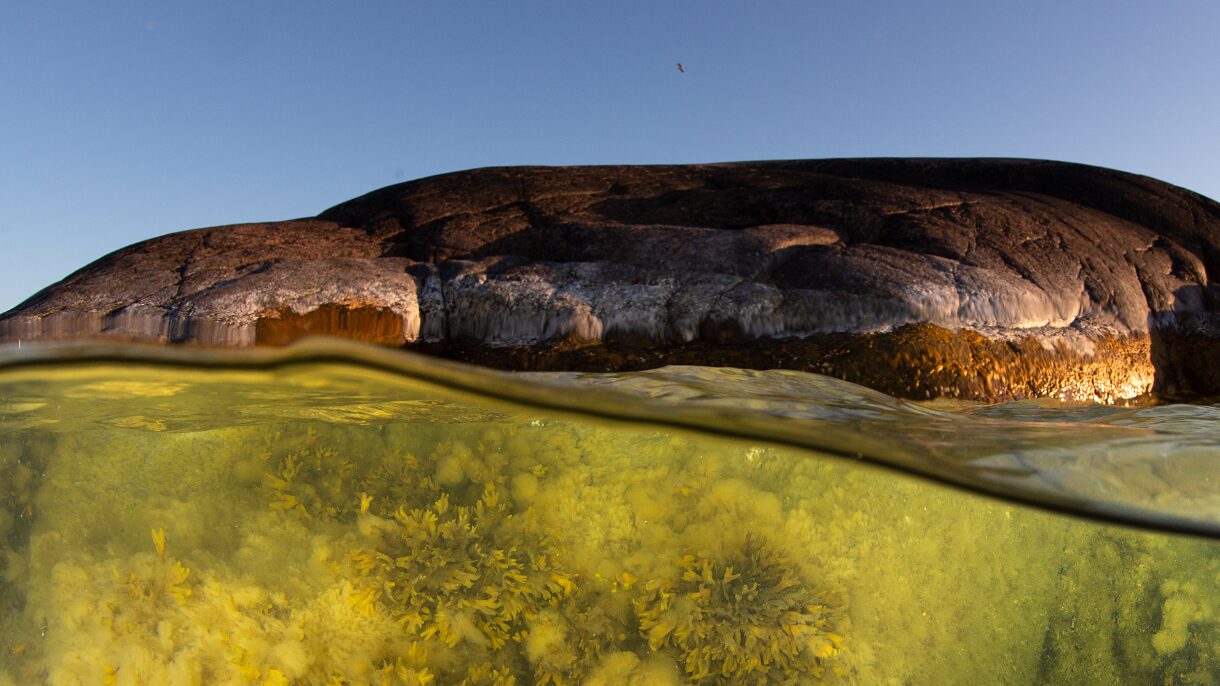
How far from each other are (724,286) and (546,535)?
3.44 meters

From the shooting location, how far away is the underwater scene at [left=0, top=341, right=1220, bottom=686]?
3.14 metres

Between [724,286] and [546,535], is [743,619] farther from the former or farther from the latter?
[724,286]

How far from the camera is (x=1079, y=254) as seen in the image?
7.14 metres

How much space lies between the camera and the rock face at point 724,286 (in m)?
6.02

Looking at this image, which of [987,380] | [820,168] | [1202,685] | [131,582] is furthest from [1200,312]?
[131,582]

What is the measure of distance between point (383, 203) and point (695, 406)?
18.8ft

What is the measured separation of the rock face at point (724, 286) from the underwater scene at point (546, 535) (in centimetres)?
197

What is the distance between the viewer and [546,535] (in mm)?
3283

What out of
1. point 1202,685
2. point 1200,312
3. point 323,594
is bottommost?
point 1202,685

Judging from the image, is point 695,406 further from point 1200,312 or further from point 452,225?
point 1200,312

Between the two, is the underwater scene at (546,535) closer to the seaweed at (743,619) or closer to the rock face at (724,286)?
the seaweed at (743,619)

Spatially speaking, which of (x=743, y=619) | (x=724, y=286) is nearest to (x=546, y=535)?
(x=743, y=619)

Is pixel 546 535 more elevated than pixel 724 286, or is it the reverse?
pixel 724 286

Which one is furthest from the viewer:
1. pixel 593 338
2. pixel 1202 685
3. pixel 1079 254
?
pixel 1079 254
